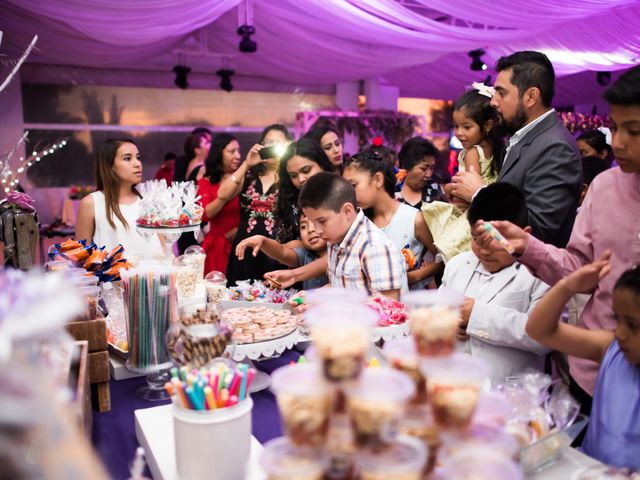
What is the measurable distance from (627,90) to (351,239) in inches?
52.0

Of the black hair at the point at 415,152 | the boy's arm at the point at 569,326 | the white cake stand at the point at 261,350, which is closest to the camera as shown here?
the boy's arm at the point at 569,326

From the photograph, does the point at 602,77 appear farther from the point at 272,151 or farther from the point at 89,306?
the point at 89,306

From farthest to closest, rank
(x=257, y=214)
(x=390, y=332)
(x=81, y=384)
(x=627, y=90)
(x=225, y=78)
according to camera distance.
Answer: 1. (x=225, y=78)
2. (x=257, y=214)
3. (x=390, y=332)
4. (x=627, y=90)
5. (x=81, y=384)

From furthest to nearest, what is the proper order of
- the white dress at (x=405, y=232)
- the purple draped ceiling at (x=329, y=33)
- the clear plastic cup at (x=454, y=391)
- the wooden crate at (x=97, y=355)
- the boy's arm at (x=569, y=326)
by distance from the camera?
1. the purple draped ceiling at (x=329, y=33)
2. the white dress at (x=405, y=232)
3. the wooden crate at (x=97, y=355)
4. the boy's arm at (x=569, y=326)
5. the clear plastic cup at (x=454, y=391)

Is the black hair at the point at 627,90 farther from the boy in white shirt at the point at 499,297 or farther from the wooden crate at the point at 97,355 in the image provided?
the wooden crate at the point at 97,355

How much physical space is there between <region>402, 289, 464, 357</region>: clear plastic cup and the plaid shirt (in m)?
1.40

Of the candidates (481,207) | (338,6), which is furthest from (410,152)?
(338,6)

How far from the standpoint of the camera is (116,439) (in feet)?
5.04

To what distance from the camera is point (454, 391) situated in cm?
88

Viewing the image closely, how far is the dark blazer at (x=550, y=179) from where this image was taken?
2270 mm

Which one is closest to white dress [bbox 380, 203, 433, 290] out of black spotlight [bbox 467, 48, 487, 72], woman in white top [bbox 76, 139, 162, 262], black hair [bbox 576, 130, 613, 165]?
woman in white top [bbox 76, 139, 162, 262]

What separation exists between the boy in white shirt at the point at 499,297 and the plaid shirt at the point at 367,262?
46 centimetres

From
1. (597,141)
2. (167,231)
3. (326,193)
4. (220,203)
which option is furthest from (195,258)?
(597,141)

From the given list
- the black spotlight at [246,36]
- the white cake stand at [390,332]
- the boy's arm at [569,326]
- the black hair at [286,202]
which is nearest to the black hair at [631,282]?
the boy's arm at [569,326]
